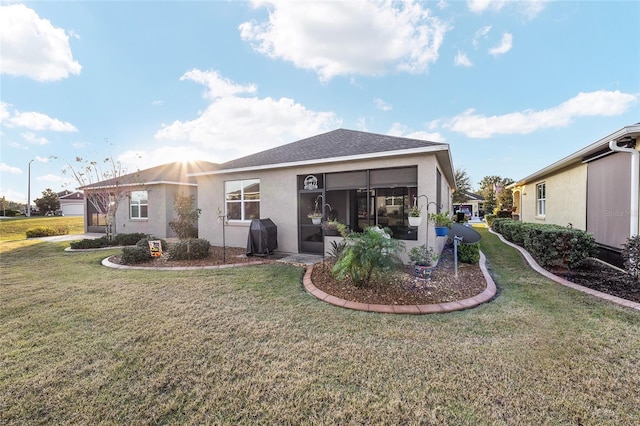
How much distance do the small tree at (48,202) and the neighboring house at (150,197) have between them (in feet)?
110

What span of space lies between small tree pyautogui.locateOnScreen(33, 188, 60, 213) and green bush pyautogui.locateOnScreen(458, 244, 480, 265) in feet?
179

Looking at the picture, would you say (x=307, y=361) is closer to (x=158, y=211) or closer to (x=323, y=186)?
(x=323, y=186)

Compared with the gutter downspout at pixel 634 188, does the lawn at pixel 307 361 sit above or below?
below

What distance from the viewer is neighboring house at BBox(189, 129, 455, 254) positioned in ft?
23.0

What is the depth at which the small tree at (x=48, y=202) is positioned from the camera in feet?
126

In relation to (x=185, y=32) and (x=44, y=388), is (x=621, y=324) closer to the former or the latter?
(x=44, y=388)

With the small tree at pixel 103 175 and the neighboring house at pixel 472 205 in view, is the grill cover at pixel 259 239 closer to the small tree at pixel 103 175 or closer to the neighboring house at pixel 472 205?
the small tree at pixel 103 175

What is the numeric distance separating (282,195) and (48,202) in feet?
162

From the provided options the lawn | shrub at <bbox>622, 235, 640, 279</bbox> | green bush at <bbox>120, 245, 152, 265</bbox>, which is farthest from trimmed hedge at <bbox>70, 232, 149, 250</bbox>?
shrub at <bbox>622, 235, 640, 279</bbox>

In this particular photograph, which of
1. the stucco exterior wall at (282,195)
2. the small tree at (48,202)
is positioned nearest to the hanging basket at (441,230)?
the stucco exterior wall at (282,195)

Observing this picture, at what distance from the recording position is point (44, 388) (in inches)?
94.5

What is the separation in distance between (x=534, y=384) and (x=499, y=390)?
393 mm

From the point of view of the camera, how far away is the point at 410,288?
16.8 feet

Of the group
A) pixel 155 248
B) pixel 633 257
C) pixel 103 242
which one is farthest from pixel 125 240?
pixel 633 257
